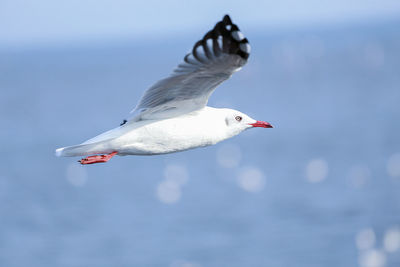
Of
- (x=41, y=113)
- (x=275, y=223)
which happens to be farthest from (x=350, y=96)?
(x=275, y=223)

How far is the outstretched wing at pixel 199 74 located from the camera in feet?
25.5

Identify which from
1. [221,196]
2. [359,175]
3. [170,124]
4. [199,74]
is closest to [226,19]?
[199,74]

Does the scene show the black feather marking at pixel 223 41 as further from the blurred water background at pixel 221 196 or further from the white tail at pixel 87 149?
the blurred water background at pixel 221 196

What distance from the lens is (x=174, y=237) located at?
2980 cm

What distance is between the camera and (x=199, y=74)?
812 centimetres

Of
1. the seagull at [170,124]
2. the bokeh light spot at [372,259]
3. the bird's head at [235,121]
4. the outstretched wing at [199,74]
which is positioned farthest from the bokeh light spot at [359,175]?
the outstretched wing at [199,74]

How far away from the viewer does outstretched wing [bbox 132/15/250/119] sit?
25.5 ft

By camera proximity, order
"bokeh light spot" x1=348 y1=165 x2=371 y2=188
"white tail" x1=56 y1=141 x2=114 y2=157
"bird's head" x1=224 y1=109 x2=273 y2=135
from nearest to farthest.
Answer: "white tail" x1=56 y1=141 x2=114 y2=157 < "bird's head" x1=224 y1=109 x2=273 y2=135 < "bokeh light spot" x1=348 y1=165 x2=371 y2=188

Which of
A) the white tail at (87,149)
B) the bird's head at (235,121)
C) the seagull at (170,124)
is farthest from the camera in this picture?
the bird's head at (235,121)

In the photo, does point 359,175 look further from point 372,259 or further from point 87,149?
point 87,149

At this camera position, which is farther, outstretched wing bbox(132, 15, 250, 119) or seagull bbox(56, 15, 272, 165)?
seagull bbox(56, 15, 272, 165)

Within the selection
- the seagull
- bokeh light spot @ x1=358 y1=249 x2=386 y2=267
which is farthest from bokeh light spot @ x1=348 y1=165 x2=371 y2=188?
the seagull

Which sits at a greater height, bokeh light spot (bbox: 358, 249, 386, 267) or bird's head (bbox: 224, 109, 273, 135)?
bokeh light spot (bbox: 358, 249, 386, 267)

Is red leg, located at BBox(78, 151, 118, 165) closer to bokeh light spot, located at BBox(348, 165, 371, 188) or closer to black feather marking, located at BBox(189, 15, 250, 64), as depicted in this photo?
black feather marking, located at BBox(189, 15, 250, 64)
